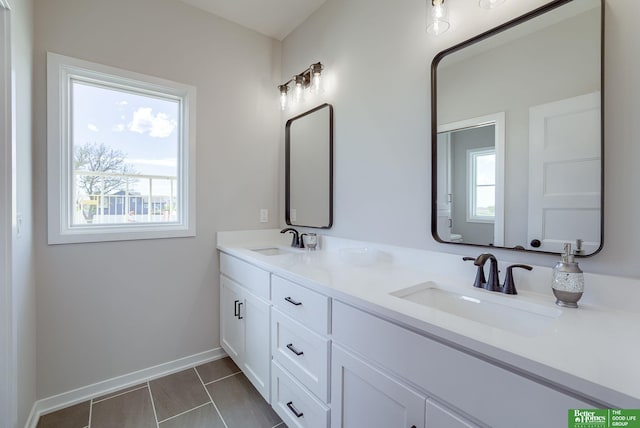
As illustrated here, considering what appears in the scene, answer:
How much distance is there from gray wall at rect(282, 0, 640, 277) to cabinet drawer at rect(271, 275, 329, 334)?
61 cm

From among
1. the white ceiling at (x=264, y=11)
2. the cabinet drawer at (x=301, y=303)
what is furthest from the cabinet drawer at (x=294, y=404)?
the white ceiling at (x=264, y=11)

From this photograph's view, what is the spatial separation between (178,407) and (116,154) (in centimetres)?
169

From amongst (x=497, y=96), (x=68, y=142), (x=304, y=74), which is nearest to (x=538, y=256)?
(x=497, y=96)

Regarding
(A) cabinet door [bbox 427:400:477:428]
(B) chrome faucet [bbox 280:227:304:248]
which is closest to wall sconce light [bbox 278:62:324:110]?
(B) chrome faucet [bbox 280:227:304:248]

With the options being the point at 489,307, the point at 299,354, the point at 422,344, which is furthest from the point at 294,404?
the point at 489,307

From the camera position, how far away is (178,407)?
173 centimetres

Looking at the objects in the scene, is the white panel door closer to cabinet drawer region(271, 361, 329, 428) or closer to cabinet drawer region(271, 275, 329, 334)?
cabinet drawer region(271, 275, 329, 334)

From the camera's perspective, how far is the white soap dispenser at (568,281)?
3.08 ft

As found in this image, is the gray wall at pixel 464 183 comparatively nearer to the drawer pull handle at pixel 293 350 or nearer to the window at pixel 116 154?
the drawer pull handle at pixel 293 350

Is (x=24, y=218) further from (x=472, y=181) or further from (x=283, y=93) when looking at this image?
(x=472, y=181)

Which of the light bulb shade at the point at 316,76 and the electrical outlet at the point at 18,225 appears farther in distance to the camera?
the light bulb shade at the point at 316,76

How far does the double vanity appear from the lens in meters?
0.64

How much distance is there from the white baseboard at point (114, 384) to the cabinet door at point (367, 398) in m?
1.44

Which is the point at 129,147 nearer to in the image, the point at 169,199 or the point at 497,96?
the point at 169,199
